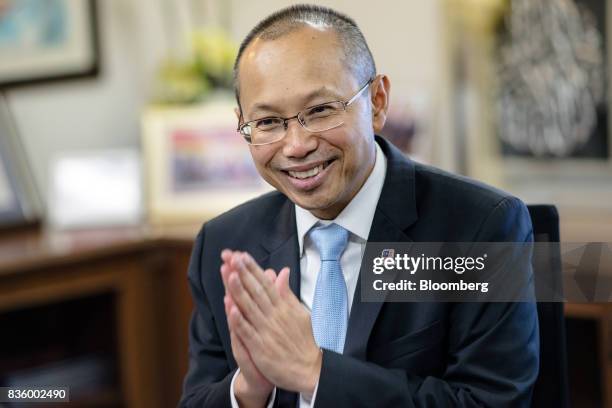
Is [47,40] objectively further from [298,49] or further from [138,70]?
[298,49]

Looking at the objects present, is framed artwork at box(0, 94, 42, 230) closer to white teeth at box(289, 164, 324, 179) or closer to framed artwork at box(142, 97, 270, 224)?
framed artwork at box(142, 97, 270, 224)

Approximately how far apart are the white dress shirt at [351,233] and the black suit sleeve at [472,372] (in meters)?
0.14

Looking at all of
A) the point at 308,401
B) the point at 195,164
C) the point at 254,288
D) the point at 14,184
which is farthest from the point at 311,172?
the point at 14,184

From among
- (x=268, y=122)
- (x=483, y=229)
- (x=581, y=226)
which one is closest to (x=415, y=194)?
(x=483, y=229)

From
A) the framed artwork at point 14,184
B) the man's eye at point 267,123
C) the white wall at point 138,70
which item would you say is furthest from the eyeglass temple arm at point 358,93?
the framed artwork at point 14,184

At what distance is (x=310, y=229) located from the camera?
1.41 meters

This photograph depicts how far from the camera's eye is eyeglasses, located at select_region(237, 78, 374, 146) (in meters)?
1.25

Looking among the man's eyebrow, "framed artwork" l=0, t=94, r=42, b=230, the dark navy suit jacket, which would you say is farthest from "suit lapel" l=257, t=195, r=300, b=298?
"framed artwork" l=0, t=94, r=42, b=230

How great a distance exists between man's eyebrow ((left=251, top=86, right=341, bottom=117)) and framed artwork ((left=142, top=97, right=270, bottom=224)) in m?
1.71

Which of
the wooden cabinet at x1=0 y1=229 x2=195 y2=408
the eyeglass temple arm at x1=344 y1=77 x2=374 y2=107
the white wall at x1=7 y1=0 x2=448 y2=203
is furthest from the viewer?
the white wall at x1=7 y1=0 x2=448 y2=203

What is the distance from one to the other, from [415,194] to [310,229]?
18 centimetres

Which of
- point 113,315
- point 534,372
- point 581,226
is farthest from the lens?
point 113,315

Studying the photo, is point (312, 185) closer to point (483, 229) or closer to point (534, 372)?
point (483, 229)

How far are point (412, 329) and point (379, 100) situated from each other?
0.36 metres
